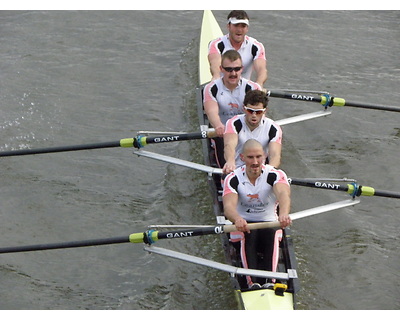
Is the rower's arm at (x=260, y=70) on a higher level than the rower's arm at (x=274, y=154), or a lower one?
higher

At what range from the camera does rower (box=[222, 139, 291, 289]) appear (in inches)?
291

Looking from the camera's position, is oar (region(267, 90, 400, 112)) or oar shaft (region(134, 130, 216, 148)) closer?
oar shaft (region(134, 130, 216, 148))

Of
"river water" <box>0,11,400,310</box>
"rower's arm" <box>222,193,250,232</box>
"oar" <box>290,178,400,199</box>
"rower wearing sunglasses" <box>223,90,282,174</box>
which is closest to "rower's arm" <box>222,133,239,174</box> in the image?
"rower wearing sunglasses" <box>223,90,282,174</box>

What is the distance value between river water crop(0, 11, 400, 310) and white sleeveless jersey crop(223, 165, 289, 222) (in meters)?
0.94

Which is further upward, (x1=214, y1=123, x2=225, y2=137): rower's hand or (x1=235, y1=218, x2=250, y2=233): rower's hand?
(x1=214, y1=123, x2=225, y2=137): rower's hand

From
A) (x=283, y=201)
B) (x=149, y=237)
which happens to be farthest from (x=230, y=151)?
(x=149, y=237)

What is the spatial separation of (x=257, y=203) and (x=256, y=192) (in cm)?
12

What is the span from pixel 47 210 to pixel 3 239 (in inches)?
29.3

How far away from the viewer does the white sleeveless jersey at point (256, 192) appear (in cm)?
748

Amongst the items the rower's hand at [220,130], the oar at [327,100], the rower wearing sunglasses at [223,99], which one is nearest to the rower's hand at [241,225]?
the rower's hand at [220,130]

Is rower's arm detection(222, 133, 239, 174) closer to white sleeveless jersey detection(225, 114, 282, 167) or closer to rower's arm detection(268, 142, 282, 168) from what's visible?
white sleeveless jersey detection(225, 114, 282, 167)

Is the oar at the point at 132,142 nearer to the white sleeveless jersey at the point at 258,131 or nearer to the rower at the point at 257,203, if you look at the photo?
the white sleeveless jersey at the point at 258,131

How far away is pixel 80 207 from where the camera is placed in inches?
380

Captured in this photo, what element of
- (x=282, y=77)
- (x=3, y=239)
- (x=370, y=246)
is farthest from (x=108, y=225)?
(x=282, y=77)
